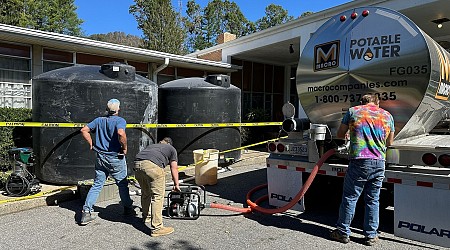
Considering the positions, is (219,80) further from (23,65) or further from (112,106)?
(23,65)

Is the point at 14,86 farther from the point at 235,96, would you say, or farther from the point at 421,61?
the point at 421,61

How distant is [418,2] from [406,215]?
7105mm

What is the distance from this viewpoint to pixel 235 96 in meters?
9.23

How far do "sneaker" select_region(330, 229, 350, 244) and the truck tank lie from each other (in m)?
1.42

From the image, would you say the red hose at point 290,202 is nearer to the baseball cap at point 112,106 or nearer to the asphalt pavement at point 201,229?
the asphalt pavement at point 201,229

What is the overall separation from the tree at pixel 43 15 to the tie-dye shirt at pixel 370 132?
3192 cm

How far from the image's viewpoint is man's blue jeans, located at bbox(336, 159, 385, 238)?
3914mm

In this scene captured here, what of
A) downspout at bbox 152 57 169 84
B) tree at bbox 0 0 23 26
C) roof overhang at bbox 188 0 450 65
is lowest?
downspout at bbox 152 57 169 84

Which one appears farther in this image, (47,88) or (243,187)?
(243,187)

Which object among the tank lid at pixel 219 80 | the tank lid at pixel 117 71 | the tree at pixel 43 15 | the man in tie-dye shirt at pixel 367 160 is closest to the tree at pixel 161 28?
the tree at pixel 43 15

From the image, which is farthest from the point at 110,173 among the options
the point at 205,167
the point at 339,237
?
the point at 339,237

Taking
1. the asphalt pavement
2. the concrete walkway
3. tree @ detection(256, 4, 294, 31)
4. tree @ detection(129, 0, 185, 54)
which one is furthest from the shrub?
tree @ detection(256, 4, 294, 31)

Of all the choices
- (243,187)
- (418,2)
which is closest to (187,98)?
(243,187)

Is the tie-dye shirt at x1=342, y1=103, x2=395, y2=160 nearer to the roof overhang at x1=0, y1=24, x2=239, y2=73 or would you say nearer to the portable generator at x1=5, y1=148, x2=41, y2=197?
the portable generator at x1=5, y1=148, x2=41, y2=197
